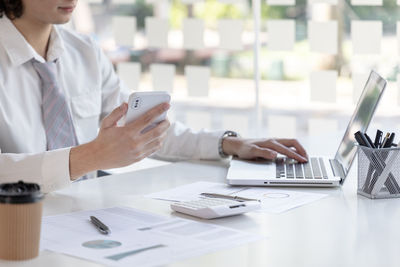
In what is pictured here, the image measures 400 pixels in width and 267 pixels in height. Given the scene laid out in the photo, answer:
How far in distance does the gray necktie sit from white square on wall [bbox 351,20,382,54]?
1.56m

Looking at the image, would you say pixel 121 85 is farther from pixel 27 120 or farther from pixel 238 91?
pixel 238 91

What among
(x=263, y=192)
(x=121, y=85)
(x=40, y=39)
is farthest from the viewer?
(x=121, y=85)

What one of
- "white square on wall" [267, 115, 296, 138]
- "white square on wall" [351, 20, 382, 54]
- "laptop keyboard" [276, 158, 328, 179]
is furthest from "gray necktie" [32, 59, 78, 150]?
"white square on wall" [267, 115, 296, 138]

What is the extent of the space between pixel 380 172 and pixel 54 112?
0.86 metres

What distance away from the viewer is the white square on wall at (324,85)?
3.23 metres

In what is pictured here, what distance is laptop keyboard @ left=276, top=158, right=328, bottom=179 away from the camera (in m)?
1.68

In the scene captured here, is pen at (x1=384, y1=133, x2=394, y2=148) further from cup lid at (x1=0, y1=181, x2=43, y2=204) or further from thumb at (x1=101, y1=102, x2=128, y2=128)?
cup lid at (x1=0, y1=181, x2=43, y2=204)

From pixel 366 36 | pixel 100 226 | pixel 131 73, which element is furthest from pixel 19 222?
pixel 131 73

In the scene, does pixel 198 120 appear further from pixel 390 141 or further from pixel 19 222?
pixel 19 222

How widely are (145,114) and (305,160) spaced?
54cm

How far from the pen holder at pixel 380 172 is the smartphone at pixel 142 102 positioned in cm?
45

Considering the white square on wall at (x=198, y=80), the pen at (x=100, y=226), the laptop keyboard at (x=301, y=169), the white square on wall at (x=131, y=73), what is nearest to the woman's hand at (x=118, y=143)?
the pen at (x=100, y=226)

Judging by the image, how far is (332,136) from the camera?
2.31 m

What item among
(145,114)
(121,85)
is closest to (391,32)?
(121,85)
